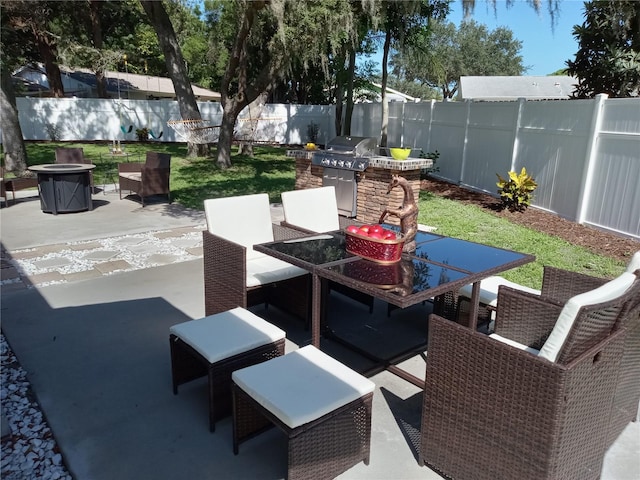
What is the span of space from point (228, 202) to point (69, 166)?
16.1 ft

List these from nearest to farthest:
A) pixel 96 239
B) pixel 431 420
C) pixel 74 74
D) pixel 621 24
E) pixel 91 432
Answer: pixel 431 420, pixel 91 432, pixel 96 239, pixel 621 24, pixel 74 74

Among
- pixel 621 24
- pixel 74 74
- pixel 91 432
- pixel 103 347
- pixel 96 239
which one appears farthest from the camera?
pixel 74 74

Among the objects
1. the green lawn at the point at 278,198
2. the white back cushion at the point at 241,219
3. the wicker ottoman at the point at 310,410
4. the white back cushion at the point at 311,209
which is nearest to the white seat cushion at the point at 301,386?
the wicker ottoman at the point at 310,410

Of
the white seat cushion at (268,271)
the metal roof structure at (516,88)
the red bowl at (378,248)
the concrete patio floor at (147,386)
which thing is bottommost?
the concrete patio floor at (147,386)

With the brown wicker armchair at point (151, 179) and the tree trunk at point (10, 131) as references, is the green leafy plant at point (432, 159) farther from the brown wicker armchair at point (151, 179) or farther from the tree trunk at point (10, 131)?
the tree trunk at point (10, 131)

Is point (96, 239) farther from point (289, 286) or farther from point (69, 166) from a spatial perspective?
point (289, 286)

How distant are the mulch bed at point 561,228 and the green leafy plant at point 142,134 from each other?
1213 cm

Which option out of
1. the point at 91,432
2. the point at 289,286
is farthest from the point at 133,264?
the point at 91,432

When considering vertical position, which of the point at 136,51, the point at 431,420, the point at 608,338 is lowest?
the point at 431,420

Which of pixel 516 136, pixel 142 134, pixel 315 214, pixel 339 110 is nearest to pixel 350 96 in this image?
pixel 339 110

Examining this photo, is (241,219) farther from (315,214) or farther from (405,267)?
(405,267)

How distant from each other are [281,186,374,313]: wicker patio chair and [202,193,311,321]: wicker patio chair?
0.20 meters

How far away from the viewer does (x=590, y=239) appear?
6.04 meters

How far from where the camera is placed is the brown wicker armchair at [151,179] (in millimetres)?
7492
